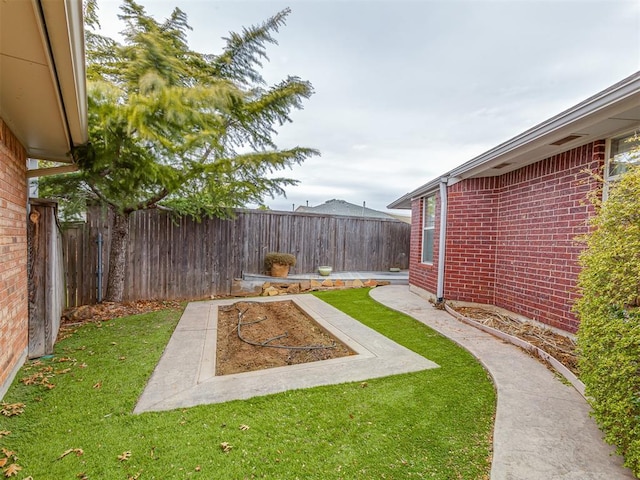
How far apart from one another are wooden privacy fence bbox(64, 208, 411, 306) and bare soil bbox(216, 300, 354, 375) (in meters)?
1.76

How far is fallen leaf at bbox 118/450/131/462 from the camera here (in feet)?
6.47

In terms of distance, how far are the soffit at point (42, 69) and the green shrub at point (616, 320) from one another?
142 inches

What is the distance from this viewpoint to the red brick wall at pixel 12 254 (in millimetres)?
2850

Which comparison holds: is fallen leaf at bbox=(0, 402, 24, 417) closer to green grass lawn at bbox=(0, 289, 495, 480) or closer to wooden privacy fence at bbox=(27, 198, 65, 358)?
green grass lawn at bbox=(0, 289, 495, 480)

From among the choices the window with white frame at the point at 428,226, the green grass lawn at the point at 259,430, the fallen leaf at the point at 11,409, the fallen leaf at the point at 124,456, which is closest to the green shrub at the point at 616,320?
the green grass lawn at the point at 259,430

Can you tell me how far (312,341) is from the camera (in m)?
4.50

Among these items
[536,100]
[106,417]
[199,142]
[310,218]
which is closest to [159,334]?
[106,417]

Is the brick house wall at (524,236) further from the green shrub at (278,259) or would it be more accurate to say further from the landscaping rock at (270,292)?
the landscaping rock at (270,292)

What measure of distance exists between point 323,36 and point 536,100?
21.3ft

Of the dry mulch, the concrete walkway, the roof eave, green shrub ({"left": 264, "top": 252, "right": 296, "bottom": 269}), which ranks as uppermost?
the roof eave

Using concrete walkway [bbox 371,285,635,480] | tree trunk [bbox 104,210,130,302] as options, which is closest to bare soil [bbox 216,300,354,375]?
concrete walkway [bbox 371,285,635,480]

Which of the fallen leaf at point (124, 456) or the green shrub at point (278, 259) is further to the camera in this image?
the green shrub at point (278, 259)

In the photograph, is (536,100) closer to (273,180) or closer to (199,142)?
(273,180)

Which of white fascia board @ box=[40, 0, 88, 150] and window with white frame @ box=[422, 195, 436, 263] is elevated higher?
white fascia board @ box=[40, 0, 88, 150]
